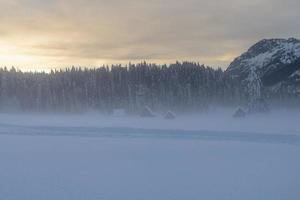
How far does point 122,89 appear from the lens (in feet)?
369

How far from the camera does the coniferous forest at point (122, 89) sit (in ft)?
343

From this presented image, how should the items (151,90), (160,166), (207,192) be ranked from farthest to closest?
(151,90)
(160,166)
(207,192)

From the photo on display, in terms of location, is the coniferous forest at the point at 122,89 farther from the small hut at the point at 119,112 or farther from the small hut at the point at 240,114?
the small hut at the point at 240,114

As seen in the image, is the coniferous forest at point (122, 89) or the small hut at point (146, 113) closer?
the small hut at point (146, 113)

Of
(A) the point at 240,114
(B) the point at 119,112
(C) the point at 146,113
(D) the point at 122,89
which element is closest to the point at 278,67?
(D) the point at 122,89

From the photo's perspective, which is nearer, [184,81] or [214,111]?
[214,111]

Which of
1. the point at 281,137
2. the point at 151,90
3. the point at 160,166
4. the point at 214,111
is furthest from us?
the point at 151,90

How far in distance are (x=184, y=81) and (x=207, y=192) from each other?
306 ft

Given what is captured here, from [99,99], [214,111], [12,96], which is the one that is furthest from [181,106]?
[12,96]

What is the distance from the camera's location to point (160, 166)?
26.5m

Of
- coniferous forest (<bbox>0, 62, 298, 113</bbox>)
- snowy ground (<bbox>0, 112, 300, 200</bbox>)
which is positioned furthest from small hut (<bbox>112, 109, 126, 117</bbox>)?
snowy ground (<bbox>0, 112, 300, 200</bbox>)

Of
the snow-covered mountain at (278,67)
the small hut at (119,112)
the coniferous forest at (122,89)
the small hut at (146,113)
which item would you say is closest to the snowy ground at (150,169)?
the small hut at (146,113)

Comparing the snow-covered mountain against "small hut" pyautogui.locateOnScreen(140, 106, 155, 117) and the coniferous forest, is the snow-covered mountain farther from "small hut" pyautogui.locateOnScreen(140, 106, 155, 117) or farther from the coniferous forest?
"small hut" pyautogui.locateOnScreen(140, 106, 155, 117)

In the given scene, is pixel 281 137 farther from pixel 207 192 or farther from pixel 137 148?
pixel 207 192
